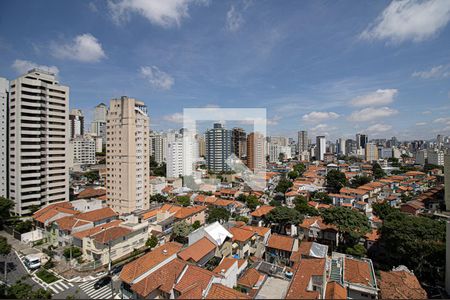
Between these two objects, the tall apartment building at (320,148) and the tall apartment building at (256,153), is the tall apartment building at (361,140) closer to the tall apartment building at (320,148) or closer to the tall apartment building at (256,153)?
the tall apartment building at (320,148)

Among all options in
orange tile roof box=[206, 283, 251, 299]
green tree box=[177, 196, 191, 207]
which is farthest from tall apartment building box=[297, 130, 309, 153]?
orange tile roof box=[206, 283, 251, 299]

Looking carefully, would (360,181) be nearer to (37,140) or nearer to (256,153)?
(256,153)

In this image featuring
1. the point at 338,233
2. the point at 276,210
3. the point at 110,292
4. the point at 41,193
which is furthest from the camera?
the point at 41,193

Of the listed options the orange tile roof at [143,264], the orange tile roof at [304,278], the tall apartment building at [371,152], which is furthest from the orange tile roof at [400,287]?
the tall apartment building at [371,152]

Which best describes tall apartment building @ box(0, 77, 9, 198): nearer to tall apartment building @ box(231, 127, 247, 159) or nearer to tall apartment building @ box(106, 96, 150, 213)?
tall apartment building @ box(106, 96, 150, 213)

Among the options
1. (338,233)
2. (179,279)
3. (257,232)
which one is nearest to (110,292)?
(179,279)

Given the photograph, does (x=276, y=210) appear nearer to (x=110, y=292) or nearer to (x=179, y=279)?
(x=179, y=279)
